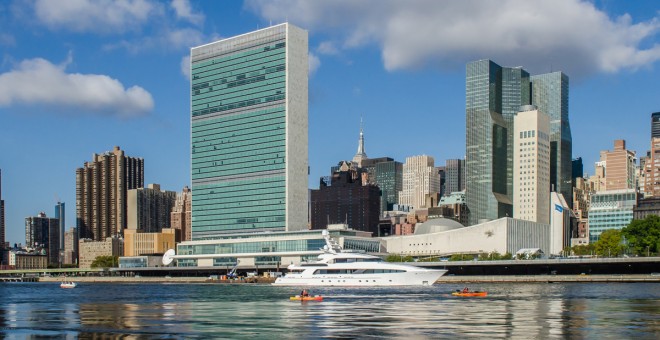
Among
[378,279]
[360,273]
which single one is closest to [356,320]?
[378,279]

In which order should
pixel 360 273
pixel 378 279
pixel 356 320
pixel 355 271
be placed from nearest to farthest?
pixel 356 320 → pixel 378 279 → pixel 360 273 → pixel 355 271

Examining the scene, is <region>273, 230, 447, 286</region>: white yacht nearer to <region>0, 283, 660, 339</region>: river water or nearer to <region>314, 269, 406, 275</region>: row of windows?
<region>314, 269, 406, 275</region>: row of windows

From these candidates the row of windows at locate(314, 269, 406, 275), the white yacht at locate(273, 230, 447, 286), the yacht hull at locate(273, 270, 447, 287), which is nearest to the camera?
the yacht hull at locate(273, 270, 447, 287)

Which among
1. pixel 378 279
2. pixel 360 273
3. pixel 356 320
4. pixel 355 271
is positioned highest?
pixel 356 320

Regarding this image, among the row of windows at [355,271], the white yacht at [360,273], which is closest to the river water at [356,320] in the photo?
the white yacht at [360,273]

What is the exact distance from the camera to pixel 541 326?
69.8 meters

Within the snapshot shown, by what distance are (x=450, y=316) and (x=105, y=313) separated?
128 ft

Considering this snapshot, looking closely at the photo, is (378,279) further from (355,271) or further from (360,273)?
(355,271)

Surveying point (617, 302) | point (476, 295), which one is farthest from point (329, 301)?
point (617, 302)

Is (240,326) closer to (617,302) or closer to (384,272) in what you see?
(617,302)

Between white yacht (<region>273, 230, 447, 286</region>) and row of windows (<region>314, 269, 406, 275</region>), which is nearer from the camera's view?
white yacht (<region>273, 230, 447, 286</region>)

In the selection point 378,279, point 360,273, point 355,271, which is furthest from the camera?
point 355,271

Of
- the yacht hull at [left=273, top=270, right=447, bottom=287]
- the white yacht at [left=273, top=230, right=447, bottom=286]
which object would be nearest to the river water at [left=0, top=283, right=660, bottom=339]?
the yacht hull at [left=273, top=270, right=447, bottom=287]

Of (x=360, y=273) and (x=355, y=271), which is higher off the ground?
(x=355, y=271)
